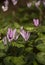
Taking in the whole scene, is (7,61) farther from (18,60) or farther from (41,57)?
(41,57)

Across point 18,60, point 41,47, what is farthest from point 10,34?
point 41,47

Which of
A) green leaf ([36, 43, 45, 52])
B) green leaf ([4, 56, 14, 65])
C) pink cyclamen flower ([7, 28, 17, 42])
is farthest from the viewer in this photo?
green leaf ([36, 43, 45, 52])

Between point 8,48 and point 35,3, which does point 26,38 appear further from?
point 35,3

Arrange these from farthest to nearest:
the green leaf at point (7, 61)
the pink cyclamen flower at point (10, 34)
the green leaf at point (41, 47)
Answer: the green leaf at point (41, 47) → the pink cyclamen flower at point (10, 34) → the green leaf at point (7, 61)

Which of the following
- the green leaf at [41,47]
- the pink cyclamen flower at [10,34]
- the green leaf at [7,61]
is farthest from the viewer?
the green leaf at [41,47]

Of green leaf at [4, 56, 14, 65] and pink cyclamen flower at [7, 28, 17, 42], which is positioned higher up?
pink cyclamen flower at [7, 28, 17, 42]

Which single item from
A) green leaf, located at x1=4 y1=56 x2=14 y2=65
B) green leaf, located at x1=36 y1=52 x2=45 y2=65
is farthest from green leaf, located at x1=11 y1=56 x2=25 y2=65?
green leaf, located at x1=36 y1=52 x2=45 y2=65

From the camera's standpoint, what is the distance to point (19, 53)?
3.05 metres

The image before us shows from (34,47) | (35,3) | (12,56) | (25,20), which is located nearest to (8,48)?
(12,56)

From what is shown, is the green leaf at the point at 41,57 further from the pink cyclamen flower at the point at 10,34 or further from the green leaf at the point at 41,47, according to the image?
the pink cyclamen flower at the point at 10,34

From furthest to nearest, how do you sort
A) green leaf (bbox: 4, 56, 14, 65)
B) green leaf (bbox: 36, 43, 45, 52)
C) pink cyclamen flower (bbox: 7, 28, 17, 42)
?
green leaf (bbox: 36, 43, 45, 52) < pink cyclamen flower (bbox: 7, 28, 17, 42) < green leaf (bbox: 4, 56, 14, 65)

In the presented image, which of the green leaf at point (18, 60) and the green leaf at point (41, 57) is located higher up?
the green leaf at point (41, 57)

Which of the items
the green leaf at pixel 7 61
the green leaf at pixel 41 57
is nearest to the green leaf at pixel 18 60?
the green leaf at pixel 7 61

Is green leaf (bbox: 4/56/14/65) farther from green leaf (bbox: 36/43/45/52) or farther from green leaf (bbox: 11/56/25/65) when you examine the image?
green leaf (bbox: 36/43/45/52)
